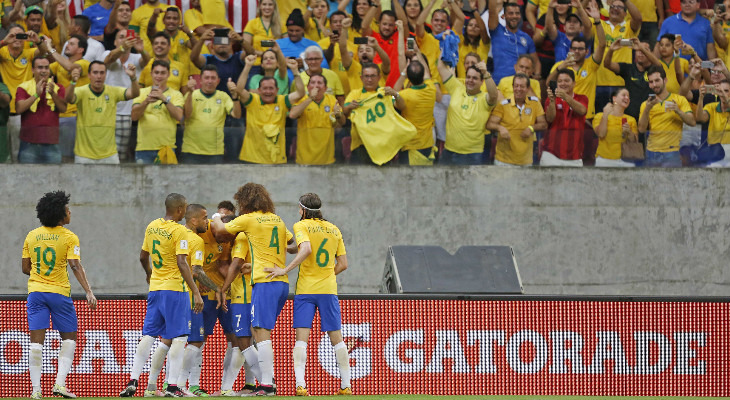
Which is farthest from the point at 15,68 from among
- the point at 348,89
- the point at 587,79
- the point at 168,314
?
the point at 587,79

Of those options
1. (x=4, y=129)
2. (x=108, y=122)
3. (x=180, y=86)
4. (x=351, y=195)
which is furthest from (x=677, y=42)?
(x=4, y=129)

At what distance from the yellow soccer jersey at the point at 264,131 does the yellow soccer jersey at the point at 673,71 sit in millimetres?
6091

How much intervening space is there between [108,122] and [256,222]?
18.2 ft

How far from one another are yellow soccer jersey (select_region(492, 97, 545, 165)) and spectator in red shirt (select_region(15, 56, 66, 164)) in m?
6.02

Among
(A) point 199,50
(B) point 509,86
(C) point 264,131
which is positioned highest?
(A) point 199,50

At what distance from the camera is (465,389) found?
41.6 ft

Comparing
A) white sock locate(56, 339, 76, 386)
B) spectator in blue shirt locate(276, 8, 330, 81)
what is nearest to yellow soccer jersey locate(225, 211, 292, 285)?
white sock locate(56, 339, 76, 386)

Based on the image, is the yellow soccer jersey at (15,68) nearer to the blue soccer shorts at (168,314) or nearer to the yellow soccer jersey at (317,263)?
the blue soccer shorts at (168,314)

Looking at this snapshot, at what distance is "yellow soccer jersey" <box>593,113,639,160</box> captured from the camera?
16.5 meters

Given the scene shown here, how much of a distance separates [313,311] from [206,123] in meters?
5.58

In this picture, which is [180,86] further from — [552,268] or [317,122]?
[552,268]

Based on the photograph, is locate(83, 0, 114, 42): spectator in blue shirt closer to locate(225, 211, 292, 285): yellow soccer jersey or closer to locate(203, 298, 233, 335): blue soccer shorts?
locate(203, 298, 233, 335): blue soccer shorts

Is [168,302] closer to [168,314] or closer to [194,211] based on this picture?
[168,314]

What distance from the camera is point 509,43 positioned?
726 inches
